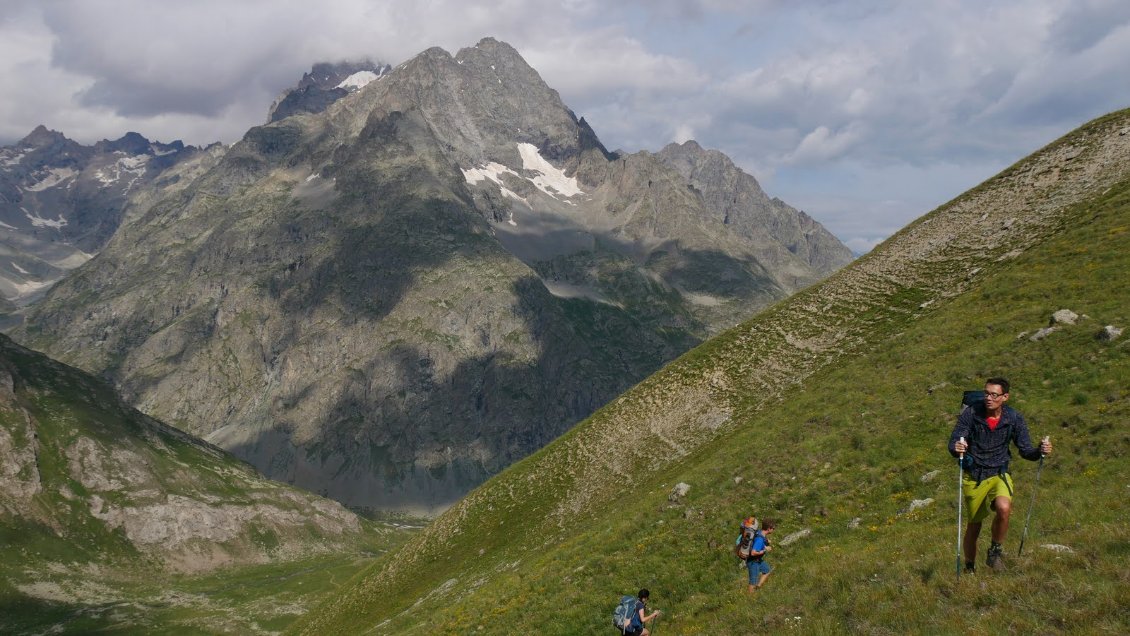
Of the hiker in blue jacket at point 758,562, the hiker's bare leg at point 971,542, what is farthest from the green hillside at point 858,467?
the hiker in blue jacket at point 758,562

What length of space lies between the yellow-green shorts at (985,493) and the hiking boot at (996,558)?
61 cm

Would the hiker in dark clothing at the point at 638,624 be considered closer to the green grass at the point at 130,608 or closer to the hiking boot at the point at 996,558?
the hiking boot at the point at 996,558

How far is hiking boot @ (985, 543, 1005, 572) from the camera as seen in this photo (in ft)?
48.0

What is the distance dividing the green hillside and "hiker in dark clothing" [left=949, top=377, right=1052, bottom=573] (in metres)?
0.84

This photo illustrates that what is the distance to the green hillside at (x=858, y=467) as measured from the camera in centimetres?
1600

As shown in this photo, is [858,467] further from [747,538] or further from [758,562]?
[758,562]

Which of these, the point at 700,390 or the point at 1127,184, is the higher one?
the point at 1127,184

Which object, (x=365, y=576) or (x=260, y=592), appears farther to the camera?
(x=260, y=592)

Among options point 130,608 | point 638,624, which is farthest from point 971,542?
point 130,608

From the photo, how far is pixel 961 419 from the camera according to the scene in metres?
15.3

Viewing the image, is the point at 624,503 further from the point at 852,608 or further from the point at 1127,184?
the point at 1127,184

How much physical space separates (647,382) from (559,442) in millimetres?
10162

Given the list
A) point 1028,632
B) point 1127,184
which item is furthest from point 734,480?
point 1127,184

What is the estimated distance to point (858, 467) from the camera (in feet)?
93.5
